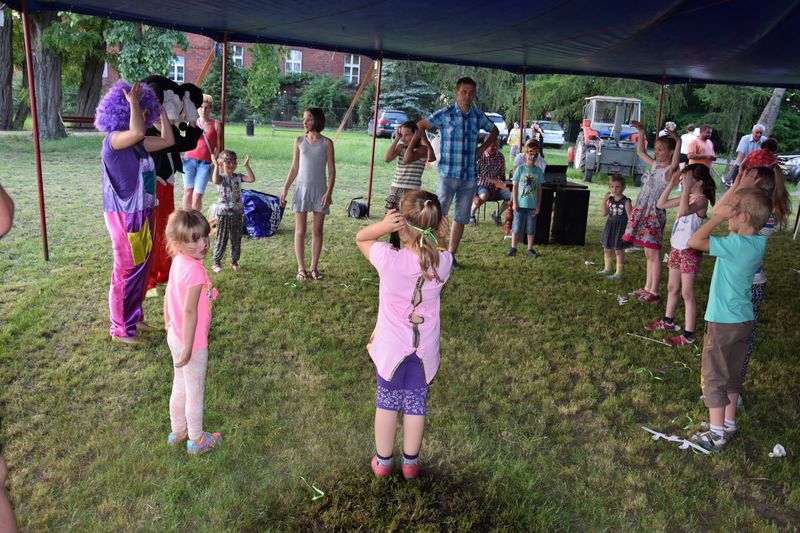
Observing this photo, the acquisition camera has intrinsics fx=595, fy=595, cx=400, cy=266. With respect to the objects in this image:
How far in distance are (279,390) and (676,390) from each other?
2.68 m

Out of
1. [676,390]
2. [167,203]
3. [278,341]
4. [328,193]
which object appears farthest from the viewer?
[328,193]

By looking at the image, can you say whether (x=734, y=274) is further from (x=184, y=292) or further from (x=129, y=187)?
(x=129, y=187)

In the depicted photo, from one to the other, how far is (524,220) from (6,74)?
A: 20.1m

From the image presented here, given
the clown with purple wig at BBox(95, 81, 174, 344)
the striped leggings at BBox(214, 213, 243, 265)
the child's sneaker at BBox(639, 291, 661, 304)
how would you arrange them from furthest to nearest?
the striped leggings at BBox(214, 213, 243, 265)
the child's sneaker at BBox(639, 291, 661, 304)
the clown with purple wig at BBox(95, 81, 174, 344)

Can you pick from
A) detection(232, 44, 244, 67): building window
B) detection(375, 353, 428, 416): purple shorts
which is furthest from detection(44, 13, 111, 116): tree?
Answer: detection(375, 353, 428, 416): purple shorts


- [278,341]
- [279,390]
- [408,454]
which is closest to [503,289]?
[278,341]

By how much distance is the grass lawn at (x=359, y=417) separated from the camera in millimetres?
2719

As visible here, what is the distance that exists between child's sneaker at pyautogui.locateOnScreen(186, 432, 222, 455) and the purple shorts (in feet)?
3.17

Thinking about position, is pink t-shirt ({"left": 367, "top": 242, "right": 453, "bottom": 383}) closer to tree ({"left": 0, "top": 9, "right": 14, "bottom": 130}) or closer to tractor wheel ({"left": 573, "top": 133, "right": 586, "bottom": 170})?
tractor wheel ({"left": 573, "top": 133, "right": 586, "bottom": 170})

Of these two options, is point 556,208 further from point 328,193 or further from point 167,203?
point 167,203

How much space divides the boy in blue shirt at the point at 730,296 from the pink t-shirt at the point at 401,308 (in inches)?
63.6

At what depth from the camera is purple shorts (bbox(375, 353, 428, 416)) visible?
2697 mm

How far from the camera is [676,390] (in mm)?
4090

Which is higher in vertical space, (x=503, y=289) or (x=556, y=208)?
(x=556, y=208)
